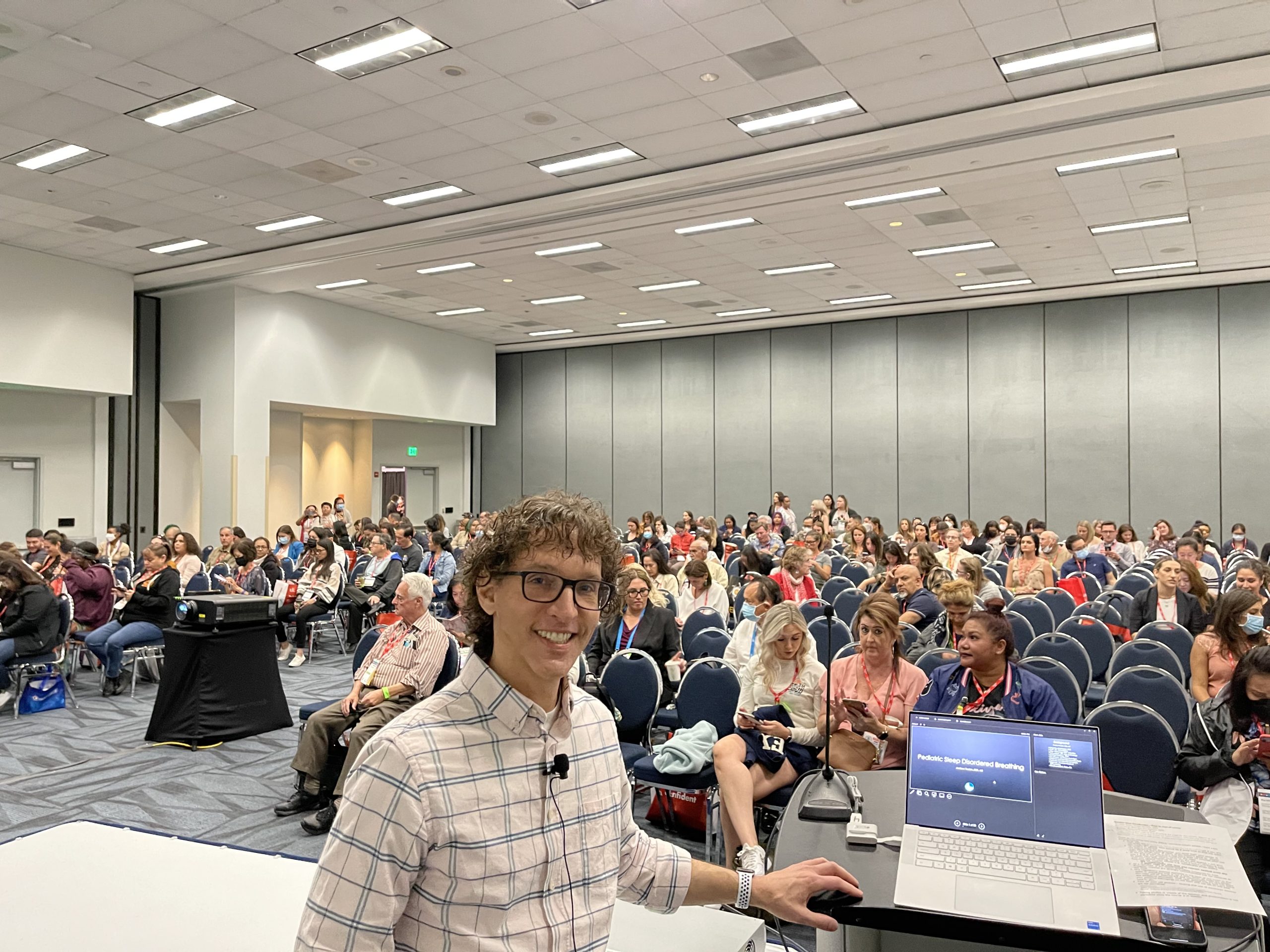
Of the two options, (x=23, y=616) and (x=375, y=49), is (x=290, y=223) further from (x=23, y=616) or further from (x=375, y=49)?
(x=23, y=616)

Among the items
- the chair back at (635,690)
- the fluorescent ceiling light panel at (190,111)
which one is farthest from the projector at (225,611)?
the fluorescent ceiling light panel at (190,111)

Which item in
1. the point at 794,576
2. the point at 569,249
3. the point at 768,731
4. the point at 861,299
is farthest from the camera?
the point at 861,299

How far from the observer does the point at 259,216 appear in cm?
1289

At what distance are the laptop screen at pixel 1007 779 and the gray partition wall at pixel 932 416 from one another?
1335 centimetres

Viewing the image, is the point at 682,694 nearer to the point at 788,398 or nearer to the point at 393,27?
the point at 393,27

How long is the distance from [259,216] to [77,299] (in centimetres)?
470

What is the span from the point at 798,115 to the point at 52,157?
828 centimetres

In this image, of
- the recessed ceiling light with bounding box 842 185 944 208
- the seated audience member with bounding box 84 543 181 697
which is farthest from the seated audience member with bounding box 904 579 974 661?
the seated audience member with bounding box 84 543 181 697

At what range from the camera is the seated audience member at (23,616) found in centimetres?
756

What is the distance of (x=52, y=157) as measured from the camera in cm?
1049

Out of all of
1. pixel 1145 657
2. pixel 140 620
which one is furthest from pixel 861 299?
pixel 140 620

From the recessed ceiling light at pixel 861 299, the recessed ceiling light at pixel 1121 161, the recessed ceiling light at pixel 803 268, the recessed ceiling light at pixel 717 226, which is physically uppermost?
the recessed ceiling light at pixel 861 299

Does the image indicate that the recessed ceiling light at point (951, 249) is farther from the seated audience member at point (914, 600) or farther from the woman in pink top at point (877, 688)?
the woman in pink top at point (877, 688)

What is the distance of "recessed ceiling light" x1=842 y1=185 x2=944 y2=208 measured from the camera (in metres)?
11.4
